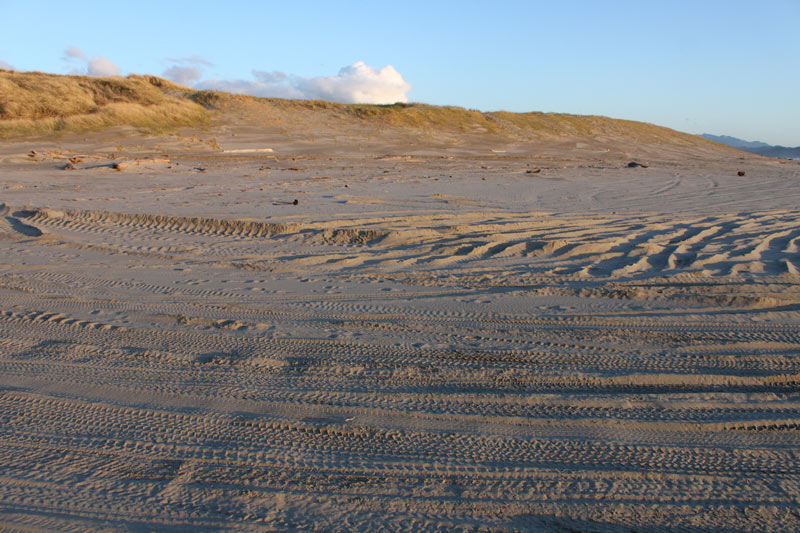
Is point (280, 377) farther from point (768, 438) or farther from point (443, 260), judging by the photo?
point (443, 260)

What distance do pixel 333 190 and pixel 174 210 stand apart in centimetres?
311

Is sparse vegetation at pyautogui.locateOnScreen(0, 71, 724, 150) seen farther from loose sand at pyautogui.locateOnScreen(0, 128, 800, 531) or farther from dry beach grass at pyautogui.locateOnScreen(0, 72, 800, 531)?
loose sand at pyautogui.locateOnScreen(0, 128, 800, 531)

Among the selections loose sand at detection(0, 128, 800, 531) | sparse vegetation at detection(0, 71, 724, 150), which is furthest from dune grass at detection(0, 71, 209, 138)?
loose sand at detection(0, 128, 800, 531)

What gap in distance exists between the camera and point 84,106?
2473 centimetres

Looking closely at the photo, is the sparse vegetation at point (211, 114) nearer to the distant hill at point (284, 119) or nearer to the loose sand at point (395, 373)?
the distant hill at point (284, 119)

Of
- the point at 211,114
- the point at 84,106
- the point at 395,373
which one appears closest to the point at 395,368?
the point at 395,373

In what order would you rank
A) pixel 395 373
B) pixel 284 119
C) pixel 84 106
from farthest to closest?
1. pixel 284 119
2. pixel 84 106
3. pixel 395 373

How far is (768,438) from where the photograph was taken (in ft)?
8.80

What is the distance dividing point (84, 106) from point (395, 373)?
2621 cm

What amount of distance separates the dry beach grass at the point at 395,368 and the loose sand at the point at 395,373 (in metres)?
0.02

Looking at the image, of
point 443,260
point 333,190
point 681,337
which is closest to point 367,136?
point 333,190

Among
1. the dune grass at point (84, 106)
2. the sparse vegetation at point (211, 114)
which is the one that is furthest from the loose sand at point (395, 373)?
the sparse vegetation at point (211, 114)

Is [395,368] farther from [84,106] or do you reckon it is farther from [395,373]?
[84,106]

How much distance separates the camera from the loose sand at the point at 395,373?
89.0 inches
